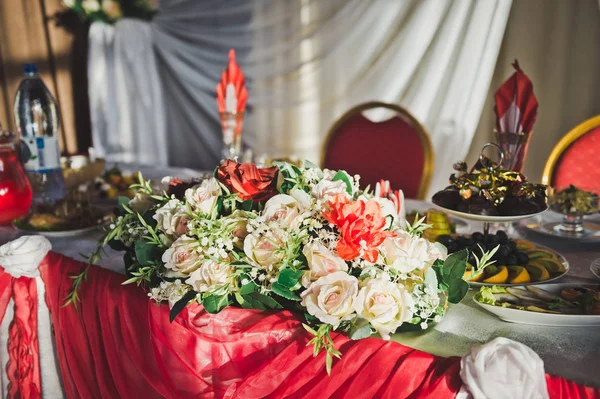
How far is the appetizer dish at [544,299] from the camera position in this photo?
2.81 feet

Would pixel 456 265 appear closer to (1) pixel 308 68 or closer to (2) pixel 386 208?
(2) pixel 386 208

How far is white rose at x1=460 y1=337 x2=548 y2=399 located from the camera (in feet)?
2.19

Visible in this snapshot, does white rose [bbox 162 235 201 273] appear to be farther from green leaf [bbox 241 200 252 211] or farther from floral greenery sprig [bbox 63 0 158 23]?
floral greenery sprig [bbox 63 0 158 23]

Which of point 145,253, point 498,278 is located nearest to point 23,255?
point 145,253

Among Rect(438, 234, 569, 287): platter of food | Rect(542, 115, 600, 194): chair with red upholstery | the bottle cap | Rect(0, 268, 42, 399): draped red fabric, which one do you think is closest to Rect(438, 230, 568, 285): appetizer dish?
Rect(438, 234, 569, 287): platter of food

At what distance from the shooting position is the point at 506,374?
2.20ft

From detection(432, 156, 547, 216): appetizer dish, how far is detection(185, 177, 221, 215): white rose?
475 mm

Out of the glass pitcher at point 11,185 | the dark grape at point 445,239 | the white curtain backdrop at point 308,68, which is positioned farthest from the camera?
the white curtain backdrop at point 308,68

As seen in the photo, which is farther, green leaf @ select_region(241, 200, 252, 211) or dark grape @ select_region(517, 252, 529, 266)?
dark grape @ select_region(517, 252, 529, 266)

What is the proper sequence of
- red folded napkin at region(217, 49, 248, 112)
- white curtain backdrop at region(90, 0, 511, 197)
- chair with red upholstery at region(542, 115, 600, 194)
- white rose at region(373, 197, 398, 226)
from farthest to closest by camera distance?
1. white curtain backdrop at region(90, 0, 511, 197)
2. red folded napkin at region(217, 49, 248, 112)
3. chair with red upholstery at region(542, 115, 600, 194)
4. white rose at region(373, 197, 398, 226)

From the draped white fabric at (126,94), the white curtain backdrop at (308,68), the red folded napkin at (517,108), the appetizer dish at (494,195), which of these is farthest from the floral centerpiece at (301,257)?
the draped white fabric at (126,94)

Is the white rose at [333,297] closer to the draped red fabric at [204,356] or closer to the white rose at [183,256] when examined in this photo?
the draped red fabric at [204,356]

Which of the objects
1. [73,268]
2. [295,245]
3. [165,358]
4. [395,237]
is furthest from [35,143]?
[395,237]

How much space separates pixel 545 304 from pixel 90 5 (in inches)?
134
